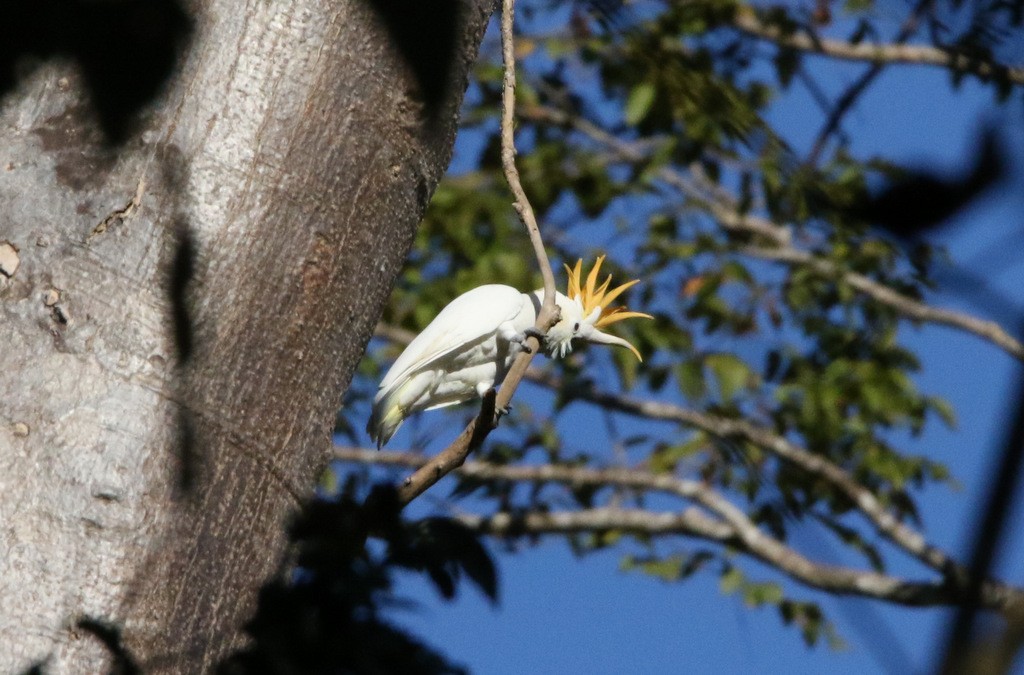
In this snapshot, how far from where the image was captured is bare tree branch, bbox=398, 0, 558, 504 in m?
1.80

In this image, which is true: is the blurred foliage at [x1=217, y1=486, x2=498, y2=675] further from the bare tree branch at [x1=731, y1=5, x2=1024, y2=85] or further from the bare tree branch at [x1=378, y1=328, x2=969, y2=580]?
the bare tree branch at [x1=731, y1=5, x2=1024, y2=85]

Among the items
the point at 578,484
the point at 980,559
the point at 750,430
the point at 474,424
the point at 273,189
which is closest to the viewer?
the point at 980,559

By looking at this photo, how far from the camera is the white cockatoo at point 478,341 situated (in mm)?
3041

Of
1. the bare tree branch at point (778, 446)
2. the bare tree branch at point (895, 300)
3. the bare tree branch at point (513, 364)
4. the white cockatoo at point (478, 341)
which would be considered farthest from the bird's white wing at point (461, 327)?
the bare tree branch at point (895, 300)

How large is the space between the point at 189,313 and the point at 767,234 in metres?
4.37

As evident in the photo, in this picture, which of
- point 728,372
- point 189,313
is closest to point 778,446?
point 728,372

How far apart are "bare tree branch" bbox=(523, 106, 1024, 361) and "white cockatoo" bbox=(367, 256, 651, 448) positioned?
2134 mm

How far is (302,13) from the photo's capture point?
146 centimetres

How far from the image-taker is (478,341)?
10.5ft

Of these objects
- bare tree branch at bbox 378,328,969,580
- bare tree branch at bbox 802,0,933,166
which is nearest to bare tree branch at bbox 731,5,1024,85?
bare tree branch at bbox 802,0,933,166

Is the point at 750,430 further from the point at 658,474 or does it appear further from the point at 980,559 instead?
the point at 980,559

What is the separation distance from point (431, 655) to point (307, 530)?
182 mm

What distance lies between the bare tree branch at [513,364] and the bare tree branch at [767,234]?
3152mm

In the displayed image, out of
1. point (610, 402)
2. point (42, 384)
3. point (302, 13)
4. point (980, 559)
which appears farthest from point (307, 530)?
point (610, 402)
